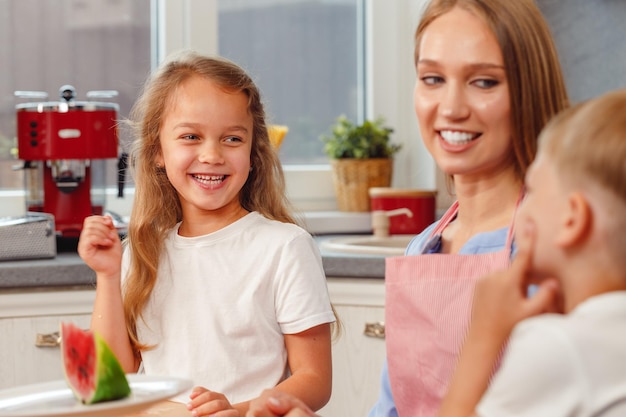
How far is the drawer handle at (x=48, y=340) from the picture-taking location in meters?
2.32

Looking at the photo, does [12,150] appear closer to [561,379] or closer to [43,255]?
[43,255]

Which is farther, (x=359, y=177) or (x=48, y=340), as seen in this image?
(x=359, y=177)

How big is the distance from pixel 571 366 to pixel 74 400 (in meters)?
0.66

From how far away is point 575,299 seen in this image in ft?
3.01

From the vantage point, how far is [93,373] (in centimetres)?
123

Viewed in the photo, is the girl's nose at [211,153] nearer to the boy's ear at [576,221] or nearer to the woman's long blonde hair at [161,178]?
the woman's long blonde hair at [161,178]

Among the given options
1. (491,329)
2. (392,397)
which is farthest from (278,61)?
(491,329)

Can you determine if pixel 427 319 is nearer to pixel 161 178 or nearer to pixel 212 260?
pixel 212 260

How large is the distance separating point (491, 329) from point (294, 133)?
8.11 ft

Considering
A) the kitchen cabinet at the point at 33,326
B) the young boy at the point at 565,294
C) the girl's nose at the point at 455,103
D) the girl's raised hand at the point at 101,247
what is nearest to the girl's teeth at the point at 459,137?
the girl's nose at the point at 455,103

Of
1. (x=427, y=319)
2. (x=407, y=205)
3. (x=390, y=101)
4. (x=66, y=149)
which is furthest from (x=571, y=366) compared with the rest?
(x=390, y=101)

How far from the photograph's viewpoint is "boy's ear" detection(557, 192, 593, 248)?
2.90 feet

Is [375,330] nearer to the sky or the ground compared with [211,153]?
nearer to the ground

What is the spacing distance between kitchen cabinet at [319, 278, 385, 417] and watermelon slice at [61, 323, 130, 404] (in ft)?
3.67
